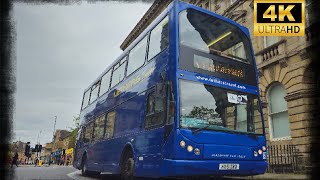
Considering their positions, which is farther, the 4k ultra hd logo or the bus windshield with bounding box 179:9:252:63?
the 4k ultra hd logo

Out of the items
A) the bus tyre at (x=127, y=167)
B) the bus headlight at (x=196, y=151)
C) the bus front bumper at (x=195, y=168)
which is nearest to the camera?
the bus front bumper at (x=195, y=168)

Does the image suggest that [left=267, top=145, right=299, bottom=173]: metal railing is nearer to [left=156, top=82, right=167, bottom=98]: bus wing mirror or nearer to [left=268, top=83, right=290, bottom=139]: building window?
[left=268, top=83, right=290, bottom=139]: building window

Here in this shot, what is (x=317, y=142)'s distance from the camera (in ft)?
40.0

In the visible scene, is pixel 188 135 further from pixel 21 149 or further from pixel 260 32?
pixel 21 149

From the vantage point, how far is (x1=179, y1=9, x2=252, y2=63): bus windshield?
729 cm

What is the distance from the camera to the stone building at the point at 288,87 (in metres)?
12.6

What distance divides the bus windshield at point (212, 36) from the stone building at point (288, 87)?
586 cm

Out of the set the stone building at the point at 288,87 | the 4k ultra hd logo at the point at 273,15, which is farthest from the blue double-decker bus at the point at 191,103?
the stone building at the point at 288,87

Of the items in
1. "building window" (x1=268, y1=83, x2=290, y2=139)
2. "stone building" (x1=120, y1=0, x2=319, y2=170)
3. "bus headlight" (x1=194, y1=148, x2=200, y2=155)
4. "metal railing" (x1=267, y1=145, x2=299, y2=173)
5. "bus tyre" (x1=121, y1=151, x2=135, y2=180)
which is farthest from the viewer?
"building window" (x1=268, y1=83, x2=290, y2=139)

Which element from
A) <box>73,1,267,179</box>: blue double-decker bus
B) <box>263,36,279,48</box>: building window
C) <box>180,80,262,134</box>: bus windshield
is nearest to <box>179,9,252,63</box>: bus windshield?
<box>73,1,267,179</box>: blue double-decker bus

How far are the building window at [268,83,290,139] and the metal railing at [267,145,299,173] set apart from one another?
2.48ft

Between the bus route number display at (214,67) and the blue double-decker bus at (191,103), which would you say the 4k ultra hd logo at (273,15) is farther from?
the bus route number display at (214,67)

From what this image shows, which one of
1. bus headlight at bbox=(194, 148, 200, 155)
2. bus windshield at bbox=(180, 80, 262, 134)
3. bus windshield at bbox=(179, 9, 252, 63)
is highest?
bus windshield at bbox=(179, 9, 252, 63)

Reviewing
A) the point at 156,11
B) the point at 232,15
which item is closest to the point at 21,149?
the point at 156,11
